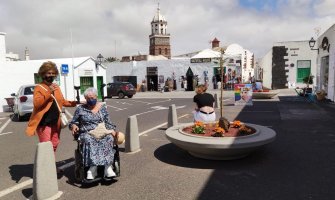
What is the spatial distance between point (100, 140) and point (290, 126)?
7.62 meters

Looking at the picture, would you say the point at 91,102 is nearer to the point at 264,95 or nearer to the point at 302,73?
the point at 264,95

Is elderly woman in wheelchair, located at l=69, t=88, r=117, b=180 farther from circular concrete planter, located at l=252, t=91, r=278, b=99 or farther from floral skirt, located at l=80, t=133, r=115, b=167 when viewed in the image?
circular concrete planter, located at l=252, t=91, r=278, b=99

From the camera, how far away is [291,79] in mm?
32781

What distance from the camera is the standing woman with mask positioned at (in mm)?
4930

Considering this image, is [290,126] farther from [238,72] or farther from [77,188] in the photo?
[238,72]

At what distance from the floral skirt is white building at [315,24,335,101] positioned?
56.3ft

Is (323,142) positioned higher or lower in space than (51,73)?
lower

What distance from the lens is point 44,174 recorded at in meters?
4.31

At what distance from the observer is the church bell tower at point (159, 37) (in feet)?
340

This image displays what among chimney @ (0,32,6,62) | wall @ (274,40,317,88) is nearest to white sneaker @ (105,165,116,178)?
chimney @ (0,32,6,62)

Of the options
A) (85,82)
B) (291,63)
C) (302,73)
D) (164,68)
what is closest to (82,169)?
(85,82)

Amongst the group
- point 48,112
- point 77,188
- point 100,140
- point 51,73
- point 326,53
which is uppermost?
point 326,53

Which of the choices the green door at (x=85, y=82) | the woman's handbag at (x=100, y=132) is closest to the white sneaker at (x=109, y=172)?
the woman's handbag at (x=100, y=132)

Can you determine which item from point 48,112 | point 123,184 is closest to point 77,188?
point 123,184
